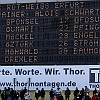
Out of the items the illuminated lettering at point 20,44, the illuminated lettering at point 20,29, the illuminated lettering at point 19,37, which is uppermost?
the illuminated lettering at point 20,29

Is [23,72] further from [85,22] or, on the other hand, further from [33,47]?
[85,22]

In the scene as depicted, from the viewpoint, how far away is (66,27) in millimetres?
29422

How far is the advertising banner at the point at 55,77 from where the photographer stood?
26859mm

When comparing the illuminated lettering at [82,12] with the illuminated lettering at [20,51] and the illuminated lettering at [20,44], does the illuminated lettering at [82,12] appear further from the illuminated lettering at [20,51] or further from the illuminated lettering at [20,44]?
the illuminated lettering at [20,51]

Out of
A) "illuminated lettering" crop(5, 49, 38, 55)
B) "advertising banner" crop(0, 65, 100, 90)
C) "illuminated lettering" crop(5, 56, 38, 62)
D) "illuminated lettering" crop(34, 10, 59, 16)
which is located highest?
"illuminated lettering" crop(34, 10, 59, 16)

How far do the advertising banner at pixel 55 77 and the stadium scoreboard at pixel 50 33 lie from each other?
8.03 ft

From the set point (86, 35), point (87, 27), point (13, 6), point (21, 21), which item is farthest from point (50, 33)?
point (13, 6)

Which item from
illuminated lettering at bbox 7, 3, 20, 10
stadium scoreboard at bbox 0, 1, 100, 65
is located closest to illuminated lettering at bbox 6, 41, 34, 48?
stadium scoreboard at bbox 0, 1, 100, 65

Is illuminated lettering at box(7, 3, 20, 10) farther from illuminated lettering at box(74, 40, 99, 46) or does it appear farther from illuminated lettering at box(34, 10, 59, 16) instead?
illuminated lettering at box(74, 40, 99, 46)

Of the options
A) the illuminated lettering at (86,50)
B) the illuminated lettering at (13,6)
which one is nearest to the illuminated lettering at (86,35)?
the illuminated lettering at (86,50)

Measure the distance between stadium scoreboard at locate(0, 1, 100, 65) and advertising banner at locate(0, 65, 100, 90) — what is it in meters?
2.45

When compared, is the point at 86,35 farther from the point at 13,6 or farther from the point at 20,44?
the point at 13,6

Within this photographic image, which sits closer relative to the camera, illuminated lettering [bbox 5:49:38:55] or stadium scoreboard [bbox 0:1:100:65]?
stadium scoreboard [bbox 0:1:100:65]

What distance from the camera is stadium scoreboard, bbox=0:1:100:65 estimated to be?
2925 cm
